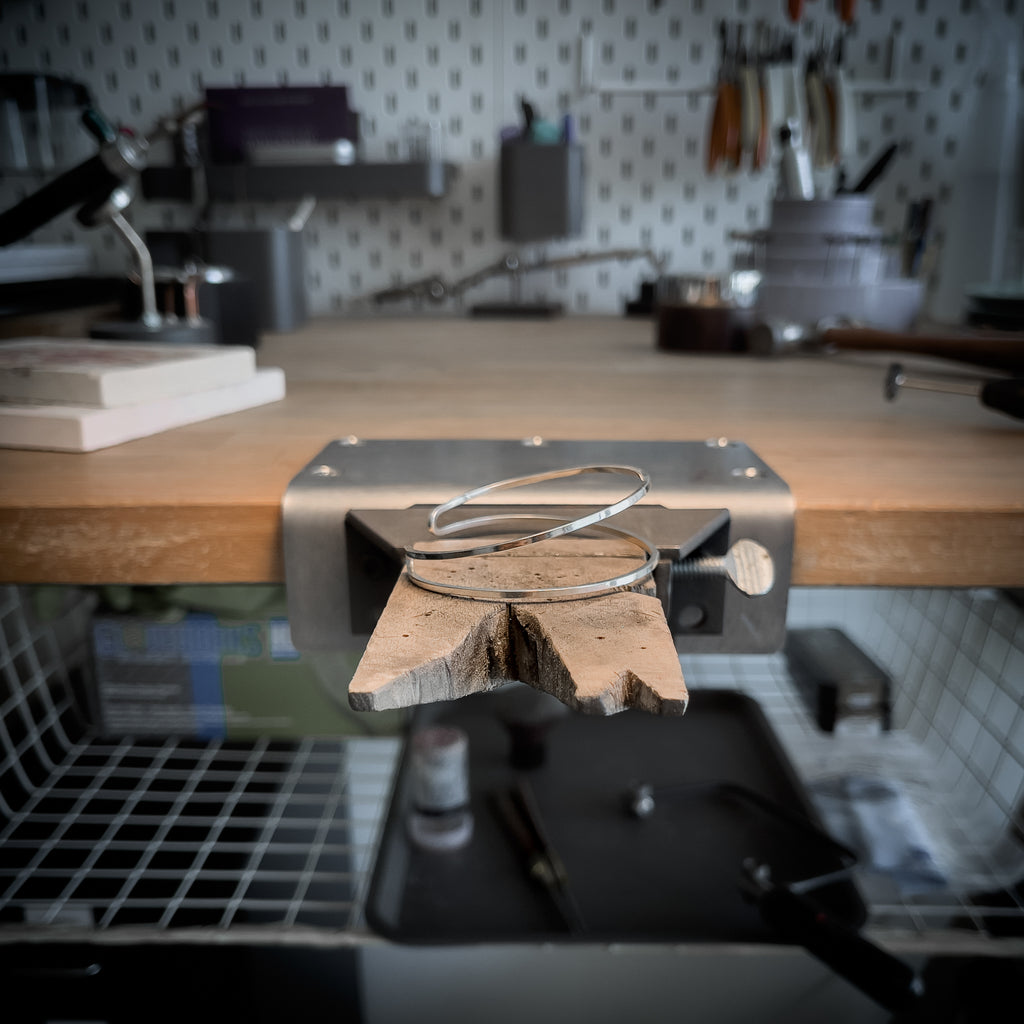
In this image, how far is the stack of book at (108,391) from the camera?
49cm

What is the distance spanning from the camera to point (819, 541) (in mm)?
397

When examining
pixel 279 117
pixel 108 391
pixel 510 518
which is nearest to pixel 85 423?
pixel 108 391

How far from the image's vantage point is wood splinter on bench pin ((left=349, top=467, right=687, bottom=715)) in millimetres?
235

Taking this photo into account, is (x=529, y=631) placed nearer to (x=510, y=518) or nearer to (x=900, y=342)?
(x=510, y=518)

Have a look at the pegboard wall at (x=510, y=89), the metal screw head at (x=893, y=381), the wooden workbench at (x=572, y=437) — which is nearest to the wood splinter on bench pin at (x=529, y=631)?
the wooden workbench at (x=572, y=437)

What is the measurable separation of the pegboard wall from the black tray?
117 centimetres

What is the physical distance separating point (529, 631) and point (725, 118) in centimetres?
160

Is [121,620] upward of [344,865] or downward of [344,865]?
upward

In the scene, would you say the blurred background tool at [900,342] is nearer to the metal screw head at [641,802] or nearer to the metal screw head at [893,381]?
the metal screw head at [893,381]

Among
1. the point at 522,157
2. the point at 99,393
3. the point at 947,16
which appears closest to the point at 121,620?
the point at 99,393

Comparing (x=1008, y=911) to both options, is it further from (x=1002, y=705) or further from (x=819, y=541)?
(x=819, y=541)

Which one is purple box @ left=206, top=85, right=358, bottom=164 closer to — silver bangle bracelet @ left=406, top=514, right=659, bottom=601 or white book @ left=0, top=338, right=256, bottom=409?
white book @ left=0, top=338, right=256, bottom=409

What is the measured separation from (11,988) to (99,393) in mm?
483

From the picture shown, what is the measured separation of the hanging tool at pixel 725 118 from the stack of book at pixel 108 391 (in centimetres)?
131
